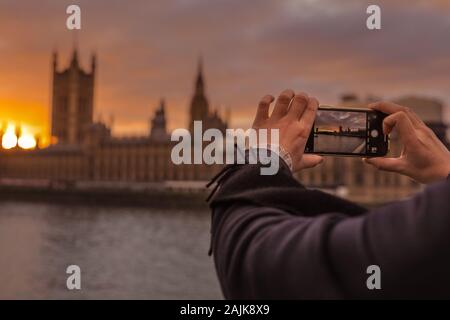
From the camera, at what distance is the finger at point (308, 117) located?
84cm

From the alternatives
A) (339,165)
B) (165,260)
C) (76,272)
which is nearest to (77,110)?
(339,165)

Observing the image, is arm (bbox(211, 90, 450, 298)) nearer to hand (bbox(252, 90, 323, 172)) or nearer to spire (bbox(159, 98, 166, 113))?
hand (bbox(252, 90, 323, 172))

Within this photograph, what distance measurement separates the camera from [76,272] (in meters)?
2.40

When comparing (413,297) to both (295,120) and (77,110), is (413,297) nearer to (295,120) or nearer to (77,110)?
(295,120)

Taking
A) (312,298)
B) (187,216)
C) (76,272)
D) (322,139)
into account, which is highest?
(322,139)

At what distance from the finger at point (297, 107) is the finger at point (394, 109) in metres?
0.13

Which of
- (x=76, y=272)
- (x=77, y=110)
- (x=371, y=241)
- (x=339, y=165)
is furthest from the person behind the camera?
(x=77, y=110)

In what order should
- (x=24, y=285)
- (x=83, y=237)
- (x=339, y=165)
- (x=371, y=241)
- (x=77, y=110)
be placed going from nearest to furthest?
(x=371, y=241) < (x=24, y=285) < (x=83, y=237) < (x=339, y=165) < (x=77, y=110)

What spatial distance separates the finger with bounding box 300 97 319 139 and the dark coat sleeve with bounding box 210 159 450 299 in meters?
0.14

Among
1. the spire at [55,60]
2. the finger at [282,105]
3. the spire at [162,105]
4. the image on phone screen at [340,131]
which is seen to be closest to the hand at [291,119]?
the finger at [282,105]

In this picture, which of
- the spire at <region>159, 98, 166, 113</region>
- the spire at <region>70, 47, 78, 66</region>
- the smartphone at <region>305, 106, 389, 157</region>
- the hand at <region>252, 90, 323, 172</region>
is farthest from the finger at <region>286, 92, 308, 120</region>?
the spire at <region>70, 47, 78, 66</region>

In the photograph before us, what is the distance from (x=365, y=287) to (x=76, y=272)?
6.40 feet

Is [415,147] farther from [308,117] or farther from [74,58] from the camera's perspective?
[74,58]

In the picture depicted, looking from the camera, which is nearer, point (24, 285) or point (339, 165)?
point (24, 285)
